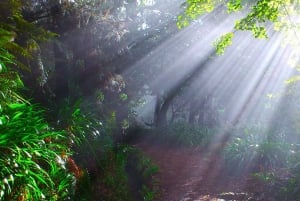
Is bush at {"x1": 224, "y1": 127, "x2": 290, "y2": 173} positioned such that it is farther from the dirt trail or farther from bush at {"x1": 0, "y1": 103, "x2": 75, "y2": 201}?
bush at {"x1": 0, "y1": 103, "x2": 75, "y2": 201}

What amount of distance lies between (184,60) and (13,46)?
18.2 meters

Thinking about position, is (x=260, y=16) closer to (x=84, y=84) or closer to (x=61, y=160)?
(x=61, y=160)

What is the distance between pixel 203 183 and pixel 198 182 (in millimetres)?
157

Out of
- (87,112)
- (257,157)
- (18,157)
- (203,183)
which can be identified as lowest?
(203,183)

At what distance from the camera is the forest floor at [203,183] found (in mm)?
8141

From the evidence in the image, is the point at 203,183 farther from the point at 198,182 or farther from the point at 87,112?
the point at 87,112

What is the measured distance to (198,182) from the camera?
9734 mm

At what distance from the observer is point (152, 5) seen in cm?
2881

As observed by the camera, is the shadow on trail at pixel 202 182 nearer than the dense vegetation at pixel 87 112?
No

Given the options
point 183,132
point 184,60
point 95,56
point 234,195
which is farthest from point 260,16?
point 184,60

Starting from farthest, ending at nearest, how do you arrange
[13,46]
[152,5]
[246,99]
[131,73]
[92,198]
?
1. [152,5]
2. [246,99]
3. [131,73]
4. [92,198]
5. [13,46]

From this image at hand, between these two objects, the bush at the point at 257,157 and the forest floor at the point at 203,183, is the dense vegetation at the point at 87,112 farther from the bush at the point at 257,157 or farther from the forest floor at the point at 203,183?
the forest floor at the point at 203,183

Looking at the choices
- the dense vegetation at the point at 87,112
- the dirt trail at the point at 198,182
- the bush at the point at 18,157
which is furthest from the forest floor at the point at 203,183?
the bush at the point at 18,157

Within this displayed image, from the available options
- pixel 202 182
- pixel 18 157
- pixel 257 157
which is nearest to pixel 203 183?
pixel 202 182
